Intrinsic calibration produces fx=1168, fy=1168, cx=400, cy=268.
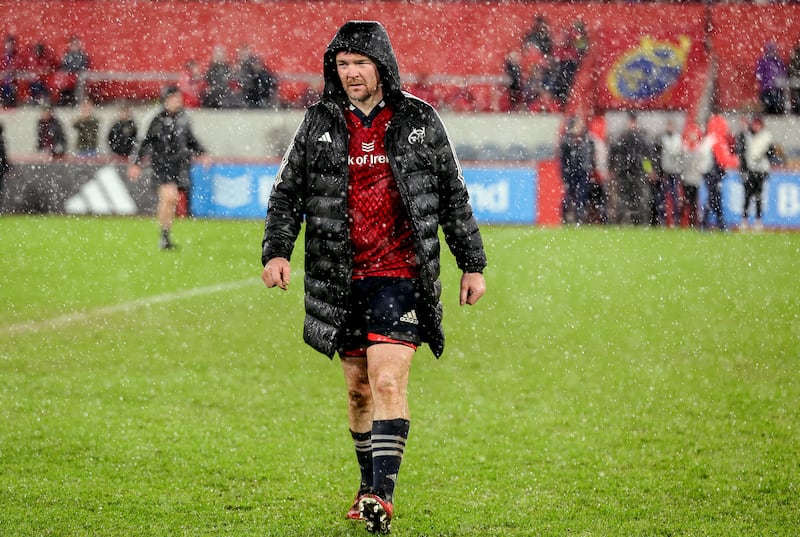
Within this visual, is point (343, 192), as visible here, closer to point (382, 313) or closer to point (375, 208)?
point (375, 208)

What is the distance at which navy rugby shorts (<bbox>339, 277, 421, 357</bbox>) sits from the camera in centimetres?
421

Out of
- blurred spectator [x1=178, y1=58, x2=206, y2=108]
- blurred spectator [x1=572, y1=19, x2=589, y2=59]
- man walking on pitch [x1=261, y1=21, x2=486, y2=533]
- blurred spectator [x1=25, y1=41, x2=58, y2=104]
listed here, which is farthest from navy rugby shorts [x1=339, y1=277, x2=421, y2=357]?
blurred spectator [x1=572, y1=19, x2=589, y2=59]

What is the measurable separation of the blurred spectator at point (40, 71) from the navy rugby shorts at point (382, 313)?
817 inches

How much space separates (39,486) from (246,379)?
253 centimetres

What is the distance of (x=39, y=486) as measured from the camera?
4684 mm

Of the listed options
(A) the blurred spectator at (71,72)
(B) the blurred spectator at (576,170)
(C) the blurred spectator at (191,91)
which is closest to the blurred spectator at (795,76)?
(B) the blurred spectator at (576,170)

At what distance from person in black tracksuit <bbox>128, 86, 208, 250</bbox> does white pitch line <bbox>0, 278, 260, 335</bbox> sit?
3011 millimetres

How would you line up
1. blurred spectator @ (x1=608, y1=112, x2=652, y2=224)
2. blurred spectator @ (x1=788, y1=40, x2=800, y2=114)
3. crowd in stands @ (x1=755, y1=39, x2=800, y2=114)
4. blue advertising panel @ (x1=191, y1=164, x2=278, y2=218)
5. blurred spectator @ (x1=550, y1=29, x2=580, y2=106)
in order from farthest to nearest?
blurred spectator @ (x1=550, y1=29, x2=580, y2=106), blurred spectator @ (x1=788, y1=40, x2=800, y2=114), crowd in stands @ (x1=755, y1=39, x2=800, y2=114), blurred spectator @ (x1=608, y1=112, x2=652, y2=224), blue advertising panel @ (x1=191, y1=164, x2=278, y2=218)

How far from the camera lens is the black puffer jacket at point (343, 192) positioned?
4.18m

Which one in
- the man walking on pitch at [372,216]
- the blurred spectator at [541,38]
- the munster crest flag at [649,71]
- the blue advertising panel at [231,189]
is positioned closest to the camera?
the man walking on pitch at [372,216]

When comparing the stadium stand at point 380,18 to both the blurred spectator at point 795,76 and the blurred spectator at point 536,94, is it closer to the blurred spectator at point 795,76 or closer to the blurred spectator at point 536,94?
the blurred spectator at point 795,76

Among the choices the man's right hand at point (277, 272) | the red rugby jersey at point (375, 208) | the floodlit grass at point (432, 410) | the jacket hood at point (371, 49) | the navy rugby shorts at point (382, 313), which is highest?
the jacket hood at point (371, 49)

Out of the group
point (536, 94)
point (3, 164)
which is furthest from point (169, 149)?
point (536, 94)

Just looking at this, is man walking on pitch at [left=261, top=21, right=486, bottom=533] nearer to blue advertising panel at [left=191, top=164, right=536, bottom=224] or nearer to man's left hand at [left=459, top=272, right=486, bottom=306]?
man's left hand at [left=459, top=272, right=486, bottom=306]
